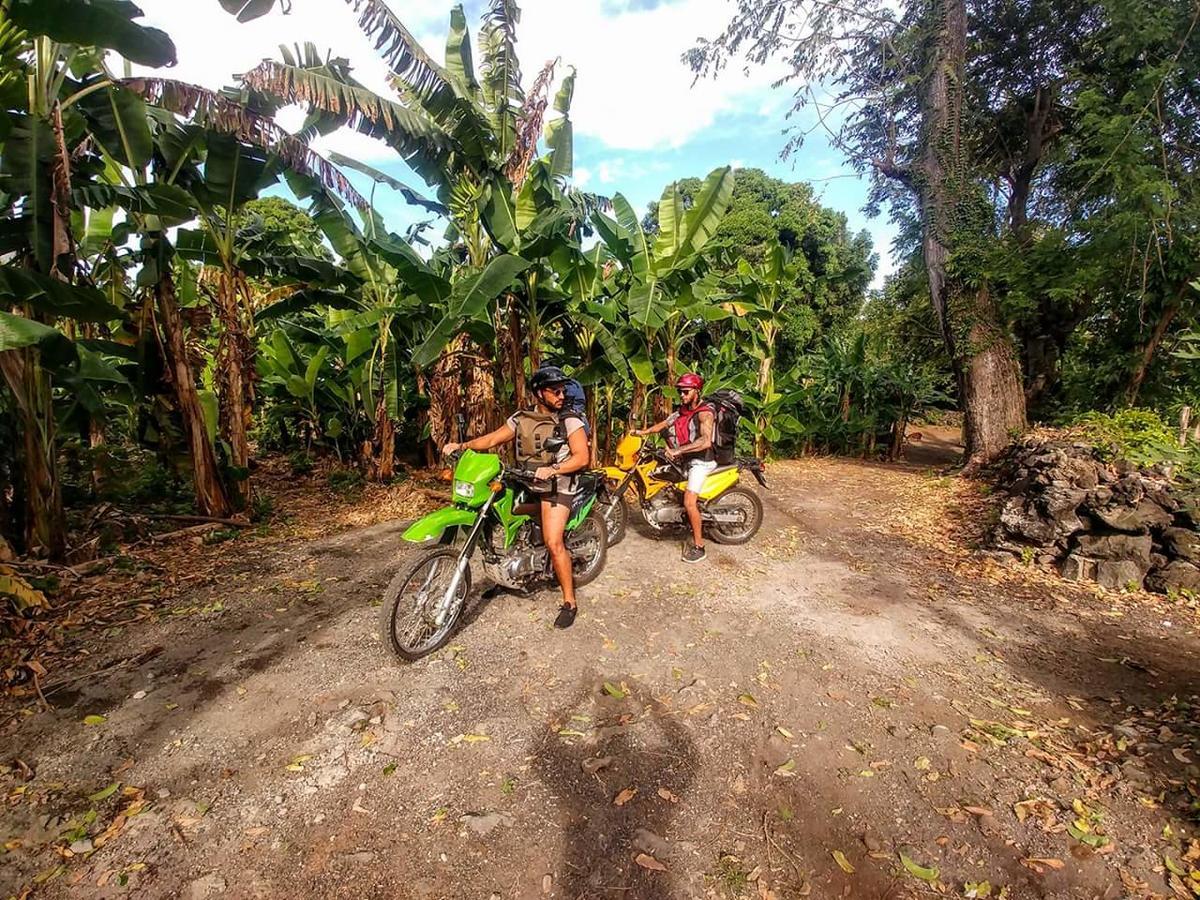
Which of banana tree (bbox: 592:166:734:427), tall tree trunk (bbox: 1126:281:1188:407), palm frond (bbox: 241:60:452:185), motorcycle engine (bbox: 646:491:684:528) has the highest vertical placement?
palm frond (bbox: 241:60:452:185)

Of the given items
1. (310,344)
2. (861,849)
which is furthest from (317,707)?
(310,344)

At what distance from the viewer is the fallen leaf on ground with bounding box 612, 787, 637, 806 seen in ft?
7.70

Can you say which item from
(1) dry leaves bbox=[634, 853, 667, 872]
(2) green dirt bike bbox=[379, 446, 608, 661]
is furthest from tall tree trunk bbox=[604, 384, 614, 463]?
(1) dry leaves bbox=[634, 853, 667, 872]

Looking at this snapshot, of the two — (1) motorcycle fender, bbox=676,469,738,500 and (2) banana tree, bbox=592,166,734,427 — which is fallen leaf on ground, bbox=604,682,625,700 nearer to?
(1) motorcycle fender, bbox=676,469,738,500

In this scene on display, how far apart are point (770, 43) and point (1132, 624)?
10233 millimetres

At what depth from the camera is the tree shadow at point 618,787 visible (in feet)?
6.63

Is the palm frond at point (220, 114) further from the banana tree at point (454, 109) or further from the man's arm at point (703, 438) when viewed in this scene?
the man's arm at point (703, 438)

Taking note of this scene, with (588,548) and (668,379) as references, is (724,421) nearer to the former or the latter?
(588,548)

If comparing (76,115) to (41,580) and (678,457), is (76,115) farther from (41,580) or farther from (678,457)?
(678,457)

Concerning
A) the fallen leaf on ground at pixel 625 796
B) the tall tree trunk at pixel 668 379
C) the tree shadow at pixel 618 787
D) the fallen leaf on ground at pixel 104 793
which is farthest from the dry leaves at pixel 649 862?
the tall tree trunk at pixel 668 379

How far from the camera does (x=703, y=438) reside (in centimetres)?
515

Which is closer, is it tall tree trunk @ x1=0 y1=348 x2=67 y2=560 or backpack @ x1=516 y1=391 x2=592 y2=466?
backpack @ x1=516 y1=391 x2=592 y2=466

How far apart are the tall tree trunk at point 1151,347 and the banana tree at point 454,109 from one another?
7775 mm

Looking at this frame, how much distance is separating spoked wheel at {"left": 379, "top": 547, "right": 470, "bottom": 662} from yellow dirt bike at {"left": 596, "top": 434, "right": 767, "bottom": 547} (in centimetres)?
192
